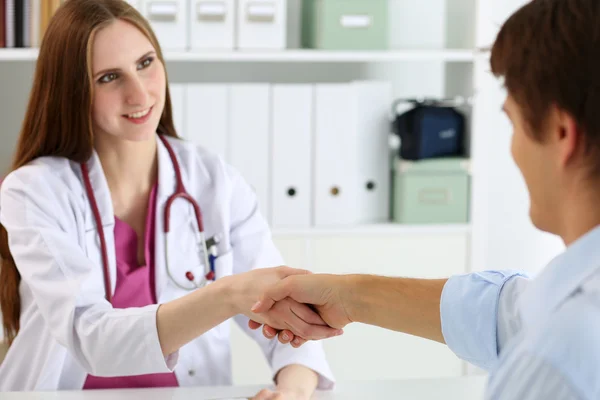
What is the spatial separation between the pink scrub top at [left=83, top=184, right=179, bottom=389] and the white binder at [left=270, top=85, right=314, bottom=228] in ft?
2.87

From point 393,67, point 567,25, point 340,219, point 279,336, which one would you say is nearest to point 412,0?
point 393,67

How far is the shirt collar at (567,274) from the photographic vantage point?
0.83 meters

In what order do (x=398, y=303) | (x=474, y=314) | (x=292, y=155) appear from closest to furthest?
1. (x=474, y=314)
2. (x=398, y=303)
3. (x=292, y=155)

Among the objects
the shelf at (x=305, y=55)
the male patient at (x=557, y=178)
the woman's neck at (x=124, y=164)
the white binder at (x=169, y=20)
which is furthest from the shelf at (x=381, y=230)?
the male patient at (x=557, y=178)

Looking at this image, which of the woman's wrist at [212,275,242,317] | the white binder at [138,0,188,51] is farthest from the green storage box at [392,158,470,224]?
the woman's wrist at [212,275,242,317]

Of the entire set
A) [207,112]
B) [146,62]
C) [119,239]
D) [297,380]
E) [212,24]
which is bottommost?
[297,380]

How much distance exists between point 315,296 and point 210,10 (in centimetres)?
131

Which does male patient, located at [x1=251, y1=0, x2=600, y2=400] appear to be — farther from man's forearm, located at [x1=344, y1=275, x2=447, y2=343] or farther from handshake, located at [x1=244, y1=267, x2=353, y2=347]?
handshake, located at [x1=244, y1=267, x2=353, y2=347]

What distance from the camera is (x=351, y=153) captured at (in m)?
2.66

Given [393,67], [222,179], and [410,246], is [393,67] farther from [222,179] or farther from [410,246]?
[222,179]

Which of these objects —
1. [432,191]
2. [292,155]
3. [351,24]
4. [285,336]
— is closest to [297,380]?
[285,336]

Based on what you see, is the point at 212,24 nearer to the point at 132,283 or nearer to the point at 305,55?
the point at 305,55

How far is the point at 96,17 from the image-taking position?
5.68 ft

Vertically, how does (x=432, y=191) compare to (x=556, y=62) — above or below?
below
